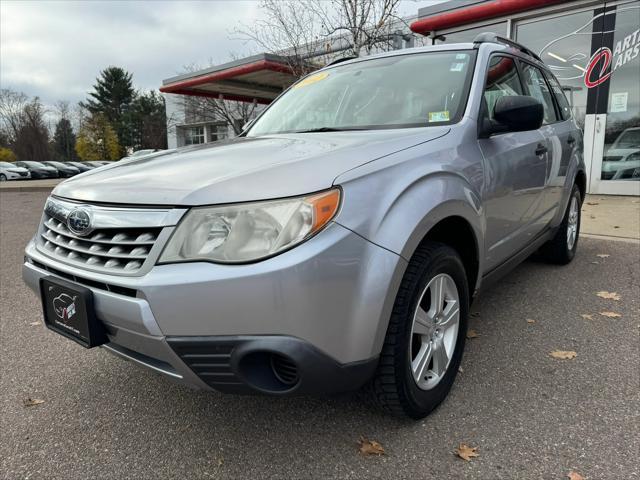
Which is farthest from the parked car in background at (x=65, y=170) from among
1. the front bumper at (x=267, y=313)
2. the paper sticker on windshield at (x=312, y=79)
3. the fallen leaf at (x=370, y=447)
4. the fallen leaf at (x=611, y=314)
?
the fallen leaf at (x=370, y=447)

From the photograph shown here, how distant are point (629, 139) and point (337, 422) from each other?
907 centimetres

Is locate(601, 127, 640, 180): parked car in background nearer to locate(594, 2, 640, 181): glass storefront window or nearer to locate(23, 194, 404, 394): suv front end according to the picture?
locate(594, 2, 640, 181): glass storefront window

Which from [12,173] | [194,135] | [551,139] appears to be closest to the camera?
[551,139]

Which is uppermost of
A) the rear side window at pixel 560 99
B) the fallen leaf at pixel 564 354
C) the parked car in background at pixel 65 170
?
the rear side window at pixel 560 99

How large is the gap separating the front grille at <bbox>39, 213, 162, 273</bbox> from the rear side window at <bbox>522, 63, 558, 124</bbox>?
282 centimetres

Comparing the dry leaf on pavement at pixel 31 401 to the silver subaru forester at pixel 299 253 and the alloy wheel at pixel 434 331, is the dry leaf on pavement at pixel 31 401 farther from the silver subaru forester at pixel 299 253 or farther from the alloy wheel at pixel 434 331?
the alloy wheel at pixel 434 331

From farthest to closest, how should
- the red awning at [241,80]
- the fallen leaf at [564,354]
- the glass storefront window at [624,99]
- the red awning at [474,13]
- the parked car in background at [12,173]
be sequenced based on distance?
the parked car in background at [12,173] → the red awning at [241,80] → the red awning at [474,13] → the glass storefront window at [624,99] → the fallen leaf at [564,354]

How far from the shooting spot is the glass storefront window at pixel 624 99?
8664 millimetres

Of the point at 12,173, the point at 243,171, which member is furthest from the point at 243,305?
the point at 12,173

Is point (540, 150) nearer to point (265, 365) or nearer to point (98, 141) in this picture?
point (265, 365)

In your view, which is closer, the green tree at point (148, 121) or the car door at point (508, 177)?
the car door at point (508, 177)

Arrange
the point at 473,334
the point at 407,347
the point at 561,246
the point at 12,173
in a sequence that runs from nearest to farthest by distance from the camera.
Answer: the point at 407,347
the point at 473,334
the point at 561,246
the point at 12,173

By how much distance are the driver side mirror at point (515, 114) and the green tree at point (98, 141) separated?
177ft

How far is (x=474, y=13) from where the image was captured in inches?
377
